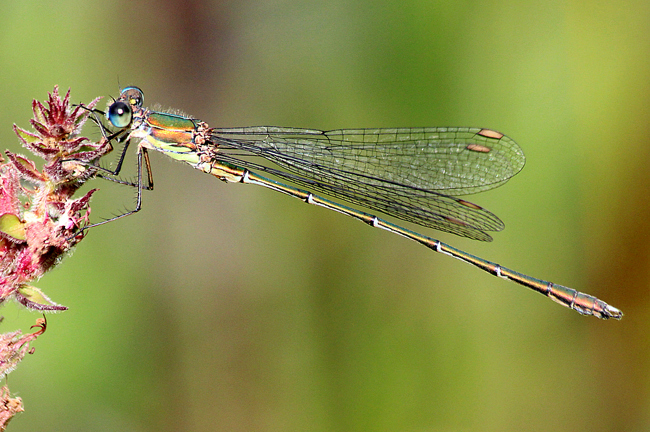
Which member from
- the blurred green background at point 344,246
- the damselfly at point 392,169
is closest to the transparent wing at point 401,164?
the damselfly at point 392,169

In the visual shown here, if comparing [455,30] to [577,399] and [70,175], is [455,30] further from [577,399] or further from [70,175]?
[70,175]

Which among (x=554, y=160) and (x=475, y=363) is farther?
(x=554, y=160)

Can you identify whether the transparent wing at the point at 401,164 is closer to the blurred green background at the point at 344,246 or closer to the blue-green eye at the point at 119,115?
the blurred green background at the point at 344,246

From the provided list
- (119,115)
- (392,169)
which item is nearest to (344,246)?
(392,169)

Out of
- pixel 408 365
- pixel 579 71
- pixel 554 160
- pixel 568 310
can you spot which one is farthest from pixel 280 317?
pixel 579 71

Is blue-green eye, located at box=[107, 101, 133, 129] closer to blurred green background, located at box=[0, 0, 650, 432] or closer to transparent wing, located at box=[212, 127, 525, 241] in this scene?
transparent wing, located at box=[212, 127, 525, 241]

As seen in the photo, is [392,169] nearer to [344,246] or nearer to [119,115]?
[344,246]
